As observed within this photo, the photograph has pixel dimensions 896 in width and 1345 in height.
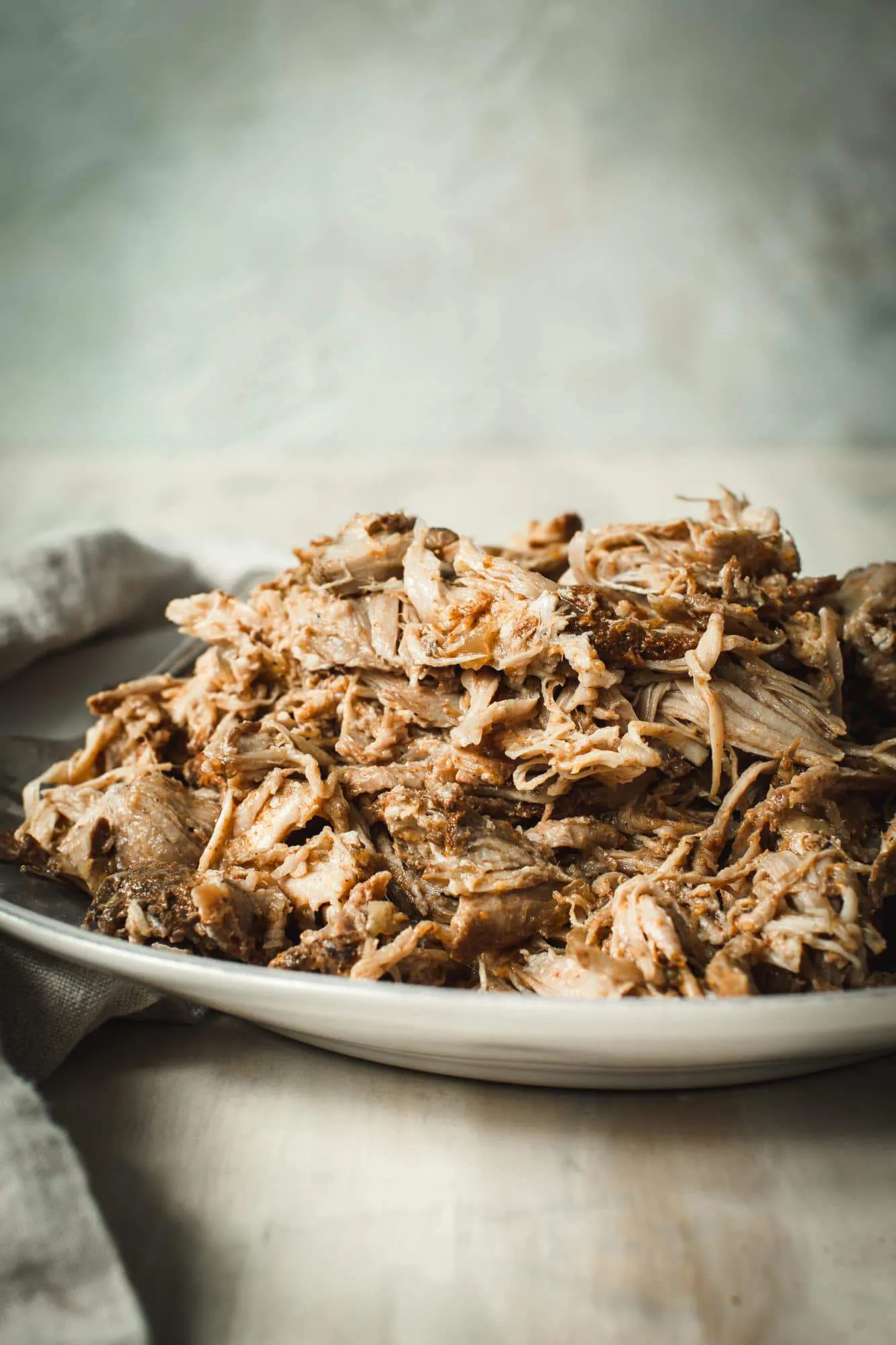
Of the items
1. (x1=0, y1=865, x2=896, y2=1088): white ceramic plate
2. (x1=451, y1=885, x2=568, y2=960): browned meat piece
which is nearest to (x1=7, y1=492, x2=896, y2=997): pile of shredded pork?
(x1=451, y1=885, x2=568, y2=960): browned meat piece

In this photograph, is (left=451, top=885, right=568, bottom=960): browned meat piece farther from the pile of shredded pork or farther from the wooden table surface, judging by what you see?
the wooden table surface

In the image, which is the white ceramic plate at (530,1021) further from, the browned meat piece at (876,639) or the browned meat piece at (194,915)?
the browned meat piece at (876,639)

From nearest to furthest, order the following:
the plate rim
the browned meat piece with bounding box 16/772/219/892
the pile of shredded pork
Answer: the plate rim, the pile of shredded pork, the browned meat piece with bounding box 16/772/219/892

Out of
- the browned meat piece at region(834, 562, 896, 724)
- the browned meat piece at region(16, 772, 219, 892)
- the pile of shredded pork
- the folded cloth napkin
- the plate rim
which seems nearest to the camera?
the plate rim

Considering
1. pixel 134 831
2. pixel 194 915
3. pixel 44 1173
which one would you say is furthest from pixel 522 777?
pixel 44 1173

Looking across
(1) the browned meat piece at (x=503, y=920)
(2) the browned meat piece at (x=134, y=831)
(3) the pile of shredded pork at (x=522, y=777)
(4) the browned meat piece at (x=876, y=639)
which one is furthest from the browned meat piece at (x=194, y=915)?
(4) the browned meat piece at (x=876, y=639)

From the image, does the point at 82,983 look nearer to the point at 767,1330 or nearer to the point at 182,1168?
the point at 182,1168

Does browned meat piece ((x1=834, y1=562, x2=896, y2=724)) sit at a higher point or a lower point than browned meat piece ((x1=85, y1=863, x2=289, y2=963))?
higher

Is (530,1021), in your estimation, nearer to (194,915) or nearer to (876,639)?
(194,915)
